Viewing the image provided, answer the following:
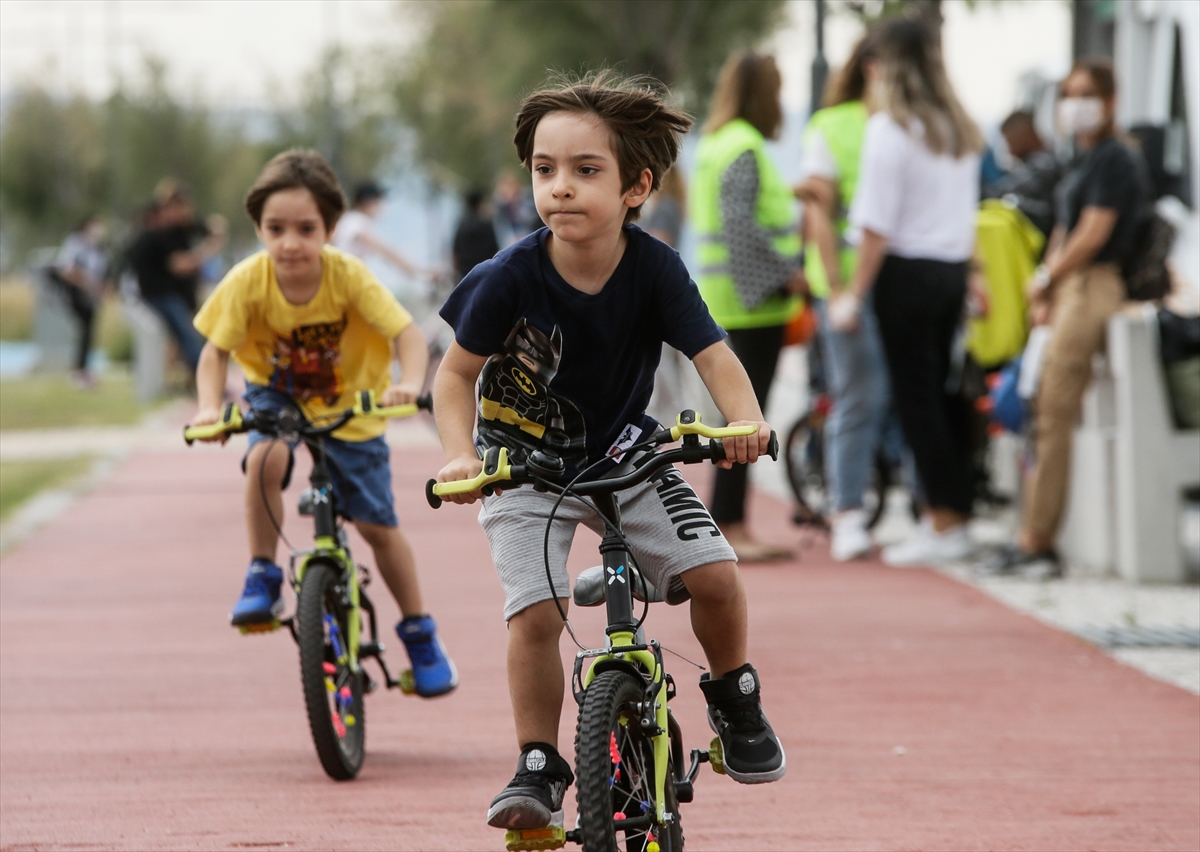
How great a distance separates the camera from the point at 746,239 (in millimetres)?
8758

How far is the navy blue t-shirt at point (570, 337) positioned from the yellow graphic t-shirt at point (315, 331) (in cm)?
171

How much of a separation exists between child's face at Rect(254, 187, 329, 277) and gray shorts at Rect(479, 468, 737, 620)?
72.8 inches

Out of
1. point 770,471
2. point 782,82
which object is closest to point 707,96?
point 770,471

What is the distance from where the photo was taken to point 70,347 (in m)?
30.6

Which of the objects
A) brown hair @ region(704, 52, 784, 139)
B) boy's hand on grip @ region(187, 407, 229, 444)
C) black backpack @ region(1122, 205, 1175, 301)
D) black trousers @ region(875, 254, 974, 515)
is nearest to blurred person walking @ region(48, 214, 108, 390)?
brown hair @ region(704, 52, 784, 139)

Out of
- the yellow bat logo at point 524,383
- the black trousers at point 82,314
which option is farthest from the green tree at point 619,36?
the yellow bat logo at point 524,383

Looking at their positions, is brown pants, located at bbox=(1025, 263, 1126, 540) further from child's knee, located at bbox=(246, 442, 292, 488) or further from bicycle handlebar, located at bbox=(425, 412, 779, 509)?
bicycle handlebar, located at bbox=(425, 412, 779, 509)

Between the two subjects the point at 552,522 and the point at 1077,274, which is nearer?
the point at 552,522

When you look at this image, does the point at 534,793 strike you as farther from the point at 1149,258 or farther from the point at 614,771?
the point at 1149,258

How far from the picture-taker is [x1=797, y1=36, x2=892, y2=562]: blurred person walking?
895 cm

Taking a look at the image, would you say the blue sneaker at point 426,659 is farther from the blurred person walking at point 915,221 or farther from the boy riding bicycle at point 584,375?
the blurred person walking at point 915,221

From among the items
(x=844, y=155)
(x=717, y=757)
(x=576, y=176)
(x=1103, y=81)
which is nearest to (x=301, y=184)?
(x=576, y=176)

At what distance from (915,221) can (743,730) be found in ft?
16.9

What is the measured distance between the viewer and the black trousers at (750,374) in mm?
8844
